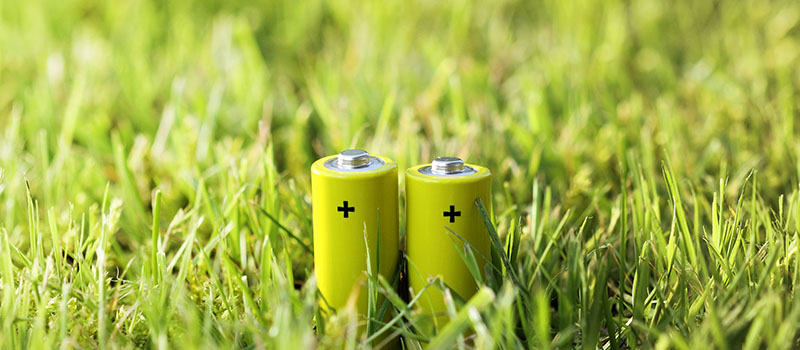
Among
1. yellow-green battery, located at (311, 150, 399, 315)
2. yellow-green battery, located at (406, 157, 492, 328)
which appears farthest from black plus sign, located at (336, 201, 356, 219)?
yellow-green battery, located at (406, 157, 492, 328)

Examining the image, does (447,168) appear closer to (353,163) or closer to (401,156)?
(353,163)

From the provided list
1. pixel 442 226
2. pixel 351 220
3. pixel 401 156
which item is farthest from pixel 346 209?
pixel 401 156

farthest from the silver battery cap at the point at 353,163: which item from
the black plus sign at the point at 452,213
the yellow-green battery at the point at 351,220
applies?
the black plus sign at the point at 452,213

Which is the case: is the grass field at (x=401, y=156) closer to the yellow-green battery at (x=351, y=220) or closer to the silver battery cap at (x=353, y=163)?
the yellow-green battery at (x=351, y=220)

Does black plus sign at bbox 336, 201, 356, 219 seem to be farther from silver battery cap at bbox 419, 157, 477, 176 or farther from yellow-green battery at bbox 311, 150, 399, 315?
silver battery cap at bbox 419, 157, 477, 176

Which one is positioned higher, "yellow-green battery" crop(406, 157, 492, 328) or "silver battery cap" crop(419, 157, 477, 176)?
"silver battery cap" crop(419, 157, 477, 176)

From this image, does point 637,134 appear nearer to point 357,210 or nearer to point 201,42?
point 357,210
